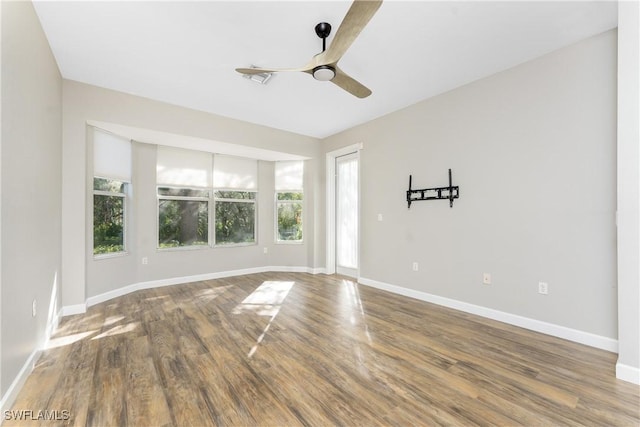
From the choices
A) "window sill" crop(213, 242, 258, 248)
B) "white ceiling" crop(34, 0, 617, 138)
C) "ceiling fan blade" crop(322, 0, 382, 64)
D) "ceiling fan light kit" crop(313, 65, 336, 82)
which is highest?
"white ceiling" crop(34, 0, 617, 138)

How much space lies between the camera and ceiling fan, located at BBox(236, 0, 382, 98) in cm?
158

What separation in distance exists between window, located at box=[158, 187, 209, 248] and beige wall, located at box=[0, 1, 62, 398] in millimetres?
1822

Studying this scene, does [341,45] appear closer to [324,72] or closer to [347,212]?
[324,72]

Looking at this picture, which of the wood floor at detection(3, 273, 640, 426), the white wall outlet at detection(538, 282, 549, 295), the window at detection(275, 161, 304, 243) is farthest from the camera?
the window at detection(275, 161, 304, 243)

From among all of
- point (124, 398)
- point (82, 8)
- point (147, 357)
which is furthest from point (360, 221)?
point (82, 8)

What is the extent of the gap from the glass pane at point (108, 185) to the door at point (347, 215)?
373 centimetres

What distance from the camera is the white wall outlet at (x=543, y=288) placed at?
2807 millimetres

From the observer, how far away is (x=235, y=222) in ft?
18.2

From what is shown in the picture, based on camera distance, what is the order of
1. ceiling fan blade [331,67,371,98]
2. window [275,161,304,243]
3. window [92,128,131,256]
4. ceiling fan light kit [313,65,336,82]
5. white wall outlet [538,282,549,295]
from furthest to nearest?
window [275,161,304,243], window [92,128,131,256], white wall outlet [538,282,549,295], ceiling fan blade [331,67,371,98], ceiling fan light kit [313,65,336,82]

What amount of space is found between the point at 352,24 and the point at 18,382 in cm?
320

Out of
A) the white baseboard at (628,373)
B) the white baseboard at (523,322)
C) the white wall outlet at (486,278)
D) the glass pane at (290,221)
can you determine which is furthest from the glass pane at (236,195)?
the white baseboard at (628,373)

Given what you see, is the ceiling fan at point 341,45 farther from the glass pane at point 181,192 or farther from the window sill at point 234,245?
the window sill at point 234,245

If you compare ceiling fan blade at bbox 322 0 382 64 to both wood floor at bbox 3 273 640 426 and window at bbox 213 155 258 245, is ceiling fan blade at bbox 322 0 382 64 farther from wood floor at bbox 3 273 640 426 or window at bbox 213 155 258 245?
window at bbox 213 155 258 245

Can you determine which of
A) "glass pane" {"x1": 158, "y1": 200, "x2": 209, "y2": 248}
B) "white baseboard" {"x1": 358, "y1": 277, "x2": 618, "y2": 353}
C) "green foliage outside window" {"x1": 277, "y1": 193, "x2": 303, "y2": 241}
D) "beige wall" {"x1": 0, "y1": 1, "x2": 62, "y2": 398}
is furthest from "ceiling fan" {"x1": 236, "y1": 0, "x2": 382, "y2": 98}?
"green foliage outside window" {"x1": 277, "y1": 193, "x2": 303, "y2": 241}
